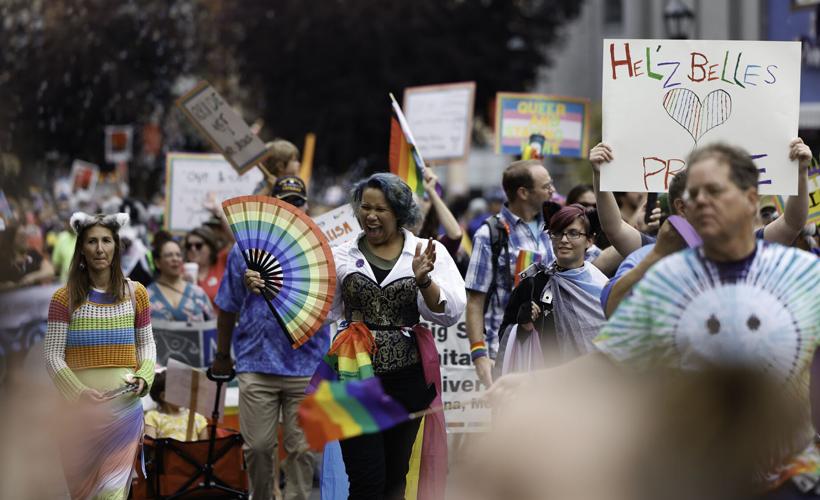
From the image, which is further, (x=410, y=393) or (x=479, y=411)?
(x=479, y=411)

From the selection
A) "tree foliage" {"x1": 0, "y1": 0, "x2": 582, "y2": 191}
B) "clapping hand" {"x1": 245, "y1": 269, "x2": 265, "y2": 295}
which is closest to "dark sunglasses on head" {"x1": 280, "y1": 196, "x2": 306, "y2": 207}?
"clapping hand" {"x1": 245, "y1": 269, "x2": 265, "y2": 295}

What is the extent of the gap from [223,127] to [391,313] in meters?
4.63

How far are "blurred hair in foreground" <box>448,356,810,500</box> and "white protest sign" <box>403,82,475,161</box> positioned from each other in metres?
9.32

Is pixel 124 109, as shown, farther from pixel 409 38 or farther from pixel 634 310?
pixel 634 310

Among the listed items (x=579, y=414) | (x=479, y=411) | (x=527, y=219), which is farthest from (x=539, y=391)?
(x=479, y=411)

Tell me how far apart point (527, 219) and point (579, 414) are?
140 inches

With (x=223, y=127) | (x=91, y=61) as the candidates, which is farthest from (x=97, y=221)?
(x=91, y=61)

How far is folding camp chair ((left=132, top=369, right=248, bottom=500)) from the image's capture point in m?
8.68

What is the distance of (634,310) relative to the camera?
4598 mm

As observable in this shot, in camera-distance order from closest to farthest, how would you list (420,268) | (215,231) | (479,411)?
(420,268)
(479,411)
(215,231)

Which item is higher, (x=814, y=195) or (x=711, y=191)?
(x=814, y=195)

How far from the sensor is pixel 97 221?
24.3ft

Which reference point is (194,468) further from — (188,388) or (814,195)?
(814,195)

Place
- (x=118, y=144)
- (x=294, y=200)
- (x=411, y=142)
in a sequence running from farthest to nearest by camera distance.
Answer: (x=118, y=144) < (x=411, y=142) < (x=294, y=200)
